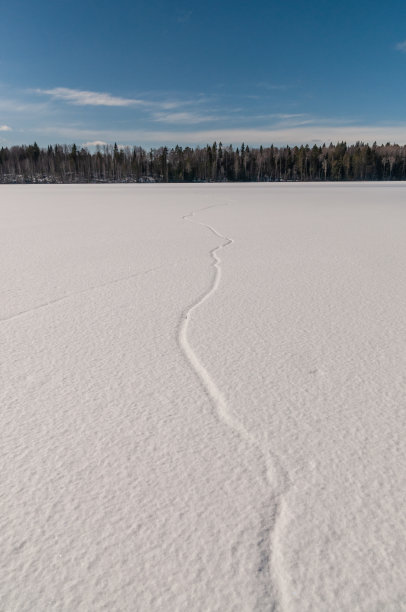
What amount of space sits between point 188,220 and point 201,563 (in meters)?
9.12

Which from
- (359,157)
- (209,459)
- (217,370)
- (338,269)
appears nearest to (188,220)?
(338,269)

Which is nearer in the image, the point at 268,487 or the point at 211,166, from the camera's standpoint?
the point at 268,487

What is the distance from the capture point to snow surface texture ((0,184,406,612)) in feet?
3.72

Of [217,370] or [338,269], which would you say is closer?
[217,370]

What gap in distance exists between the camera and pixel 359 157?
71312mm

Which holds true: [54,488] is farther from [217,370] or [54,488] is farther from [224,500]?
[217,370]

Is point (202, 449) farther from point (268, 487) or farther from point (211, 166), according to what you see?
point (211, 166)

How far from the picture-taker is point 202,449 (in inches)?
65.6

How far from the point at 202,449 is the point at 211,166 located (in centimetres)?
7444

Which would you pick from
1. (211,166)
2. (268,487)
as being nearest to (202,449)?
(268,487)

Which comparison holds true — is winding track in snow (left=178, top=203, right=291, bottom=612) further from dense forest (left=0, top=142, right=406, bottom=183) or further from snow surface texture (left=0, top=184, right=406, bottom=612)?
dense forest (left=0, top=142, right=406, bottom=183)

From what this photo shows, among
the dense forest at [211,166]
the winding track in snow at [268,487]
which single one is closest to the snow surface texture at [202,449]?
the winding track in snow at [268,487]

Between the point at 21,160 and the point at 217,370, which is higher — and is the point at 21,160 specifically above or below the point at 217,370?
above

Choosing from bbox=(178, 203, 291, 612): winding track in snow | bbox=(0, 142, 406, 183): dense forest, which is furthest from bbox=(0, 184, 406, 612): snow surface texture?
bbox=(0, 142, 406, 183): dense forest
